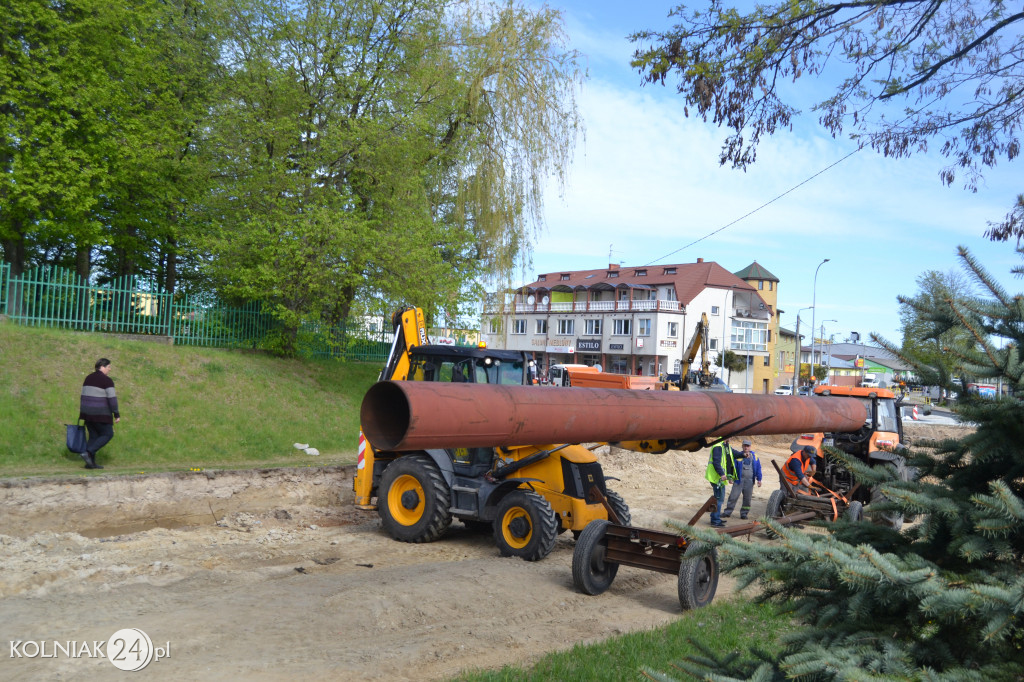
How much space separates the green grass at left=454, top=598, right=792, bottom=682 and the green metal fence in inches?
595

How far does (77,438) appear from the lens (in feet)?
40.6

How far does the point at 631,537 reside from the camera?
314 inches

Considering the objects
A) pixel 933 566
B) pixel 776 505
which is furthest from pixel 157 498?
pixel 933 566

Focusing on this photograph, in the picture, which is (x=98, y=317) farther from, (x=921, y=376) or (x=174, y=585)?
(x=921, y=376)

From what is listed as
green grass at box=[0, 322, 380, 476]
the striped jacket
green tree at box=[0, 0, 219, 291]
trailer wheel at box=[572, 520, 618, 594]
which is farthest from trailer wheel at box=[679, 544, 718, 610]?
green tree at box=[0, 0, 219, 291]

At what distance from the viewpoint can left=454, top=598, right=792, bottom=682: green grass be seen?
5281mm

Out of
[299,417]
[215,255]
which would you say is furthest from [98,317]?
[299,417]

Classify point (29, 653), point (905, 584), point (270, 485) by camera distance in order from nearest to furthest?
point (905, 584)
point (29, 653)
point (270, 485)

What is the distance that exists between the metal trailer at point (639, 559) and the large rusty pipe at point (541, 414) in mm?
2999

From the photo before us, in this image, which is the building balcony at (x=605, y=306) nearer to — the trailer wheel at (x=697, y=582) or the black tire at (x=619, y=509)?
the black tire at (x=619, y=509)

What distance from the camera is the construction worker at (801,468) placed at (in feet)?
40.4

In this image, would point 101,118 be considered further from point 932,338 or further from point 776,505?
point 932,338

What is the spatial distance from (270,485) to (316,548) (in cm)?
324

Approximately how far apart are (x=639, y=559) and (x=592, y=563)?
1.70 feet
